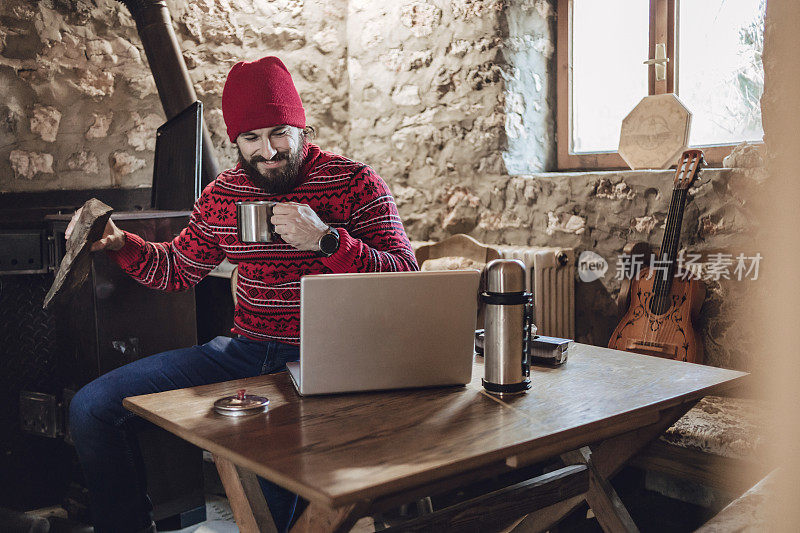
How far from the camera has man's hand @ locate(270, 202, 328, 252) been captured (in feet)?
5.89

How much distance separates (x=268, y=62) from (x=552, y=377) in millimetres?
1316

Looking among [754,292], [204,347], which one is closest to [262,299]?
[204,347]

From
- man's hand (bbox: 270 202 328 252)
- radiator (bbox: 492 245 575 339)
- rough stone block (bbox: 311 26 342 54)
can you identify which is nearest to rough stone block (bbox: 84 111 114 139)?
rough stone block (bbox: 311 26 342 54)

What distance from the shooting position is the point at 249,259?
2.21 meters

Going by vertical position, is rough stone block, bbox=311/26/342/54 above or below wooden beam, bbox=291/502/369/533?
above

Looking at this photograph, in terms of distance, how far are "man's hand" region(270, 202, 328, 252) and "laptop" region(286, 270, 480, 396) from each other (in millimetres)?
404

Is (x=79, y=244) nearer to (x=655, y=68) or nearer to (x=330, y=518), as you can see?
(x=330, y=518)

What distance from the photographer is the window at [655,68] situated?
310 centimetres

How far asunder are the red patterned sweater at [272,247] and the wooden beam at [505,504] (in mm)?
702

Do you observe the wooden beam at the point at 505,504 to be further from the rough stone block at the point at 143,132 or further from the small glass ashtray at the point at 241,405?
the rough stone block at the point at 143,132

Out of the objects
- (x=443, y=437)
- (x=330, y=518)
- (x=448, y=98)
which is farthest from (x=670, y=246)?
(x=330, y=518)

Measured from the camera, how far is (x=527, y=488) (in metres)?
1.67

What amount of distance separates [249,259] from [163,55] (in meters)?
1.87

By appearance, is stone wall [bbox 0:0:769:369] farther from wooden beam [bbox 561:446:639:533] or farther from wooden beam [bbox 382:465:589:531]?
wooden beam [bbox 382:465:589:531]
